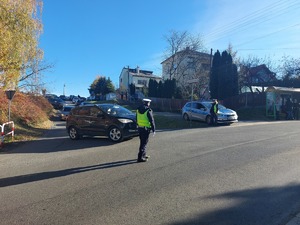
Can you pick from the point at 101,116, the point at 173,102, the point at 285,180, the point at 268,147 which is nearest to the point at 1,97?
the point at 101,116

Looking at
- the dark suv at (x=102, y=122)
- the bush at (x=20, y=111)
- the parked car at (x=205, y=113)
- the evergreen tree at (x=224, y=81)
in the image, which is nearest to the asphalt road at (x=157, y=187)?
the dark suv at (x=102, y=122)

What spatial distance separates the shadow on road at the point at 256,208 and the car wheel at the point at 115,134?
23.5ft

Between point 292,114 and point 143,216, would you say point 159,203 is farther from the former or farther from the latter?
point 292,114

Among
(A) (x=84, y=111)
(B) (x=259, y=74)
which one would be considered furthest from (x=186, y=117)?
(B) (x=259, y=74)

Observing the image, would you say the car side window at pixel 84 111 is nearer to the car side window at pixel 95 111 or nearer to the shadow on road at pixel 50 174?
the car side window at pixel 95 111

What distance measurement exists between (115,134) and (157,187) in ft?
21.4

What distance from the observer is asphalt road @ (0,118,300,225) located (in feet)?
14.0

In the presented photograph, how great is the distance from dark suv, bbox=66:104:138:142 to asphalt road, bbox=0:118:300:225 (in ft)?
6.96

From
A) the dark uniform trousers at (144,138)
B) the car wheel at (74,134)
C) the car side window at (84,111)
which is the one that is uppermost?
the car side window at (84,111)

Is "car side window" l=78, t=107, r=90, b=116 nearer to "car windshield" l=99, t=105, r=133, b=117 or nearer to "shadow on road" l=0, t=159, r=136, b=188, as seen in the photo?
"car windshield" l=99, t=105, r=133, b=117

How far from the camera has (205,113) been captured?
64.1 ft

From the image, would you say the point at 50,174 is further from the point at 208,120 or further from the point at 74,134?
the point at 208,120

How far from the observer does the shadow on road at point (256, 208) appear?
404 cm

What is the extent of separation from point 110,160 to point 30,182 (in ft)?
8.15
